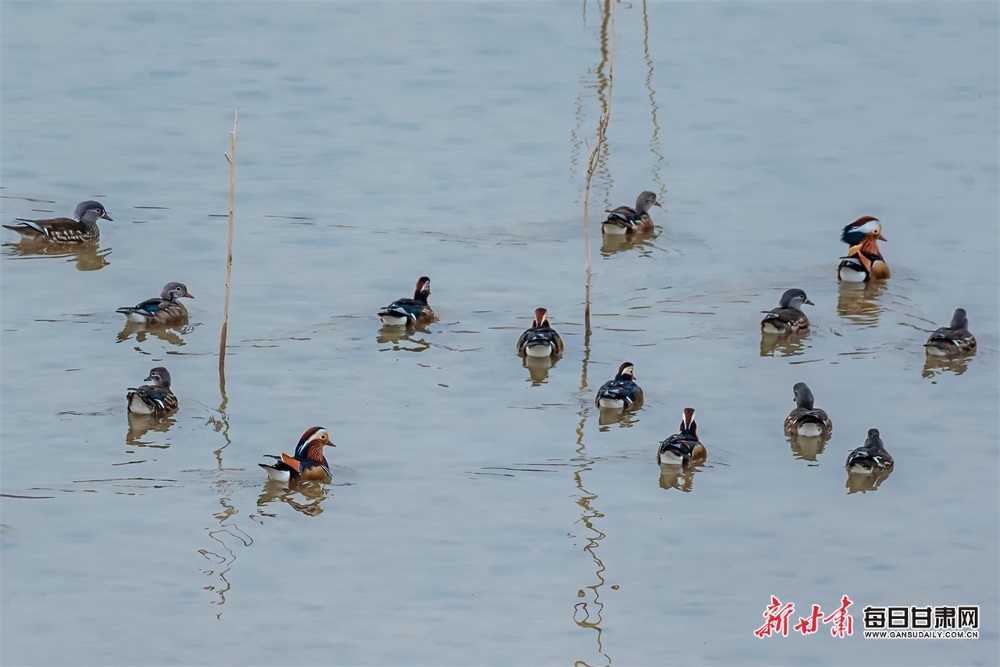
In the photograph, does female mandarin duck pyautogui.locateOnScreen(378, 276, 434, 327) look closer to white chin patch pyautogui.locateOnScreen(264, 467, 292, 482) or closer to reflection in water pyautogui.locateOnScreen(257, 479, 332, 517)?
reflection in water pyautogui.locateOnScreen(257, 479, 332, 517)

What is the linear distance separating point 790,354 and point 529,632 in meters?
6.24

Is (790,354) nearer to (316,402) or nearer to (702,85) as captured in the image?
(316,402)

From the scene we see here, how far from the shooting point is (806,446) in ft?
48.0

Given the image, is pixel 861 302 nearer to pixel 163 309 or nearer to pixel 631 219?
pixel 631 219

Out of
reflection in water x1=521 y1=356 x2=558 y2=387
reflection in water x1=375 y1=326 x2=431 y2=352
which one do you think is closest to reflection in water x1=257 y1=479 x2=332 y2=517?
reflection in water x1=521 y1=356 x2=558 y2=387

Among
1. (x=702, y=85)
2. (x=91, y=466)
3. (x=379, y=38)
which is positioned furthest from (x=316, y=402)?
(x=379, y=38)

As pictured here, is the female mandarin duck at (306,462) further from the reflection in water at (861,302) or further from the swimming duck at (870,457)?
the reflection in water at (861,302)

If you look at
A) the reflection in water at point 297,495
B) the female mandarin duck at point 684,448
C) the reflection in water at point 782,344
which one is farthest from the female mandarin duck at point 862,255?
the reflection in water at point 297,495

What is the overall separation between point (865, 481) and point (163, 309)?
7.34 meters

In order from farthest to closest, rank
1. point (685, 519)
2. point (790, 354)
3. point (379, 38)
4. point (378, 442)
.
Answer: point (379, 38)
point (790, 354)
point (378, 442)
point (685, 519)

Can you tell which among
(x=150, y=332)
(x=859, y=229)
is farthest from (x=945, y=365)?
(x=150, y=332)

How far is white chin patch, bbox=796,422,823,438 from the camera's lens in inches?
574

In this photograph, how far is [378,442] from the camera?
574 inches

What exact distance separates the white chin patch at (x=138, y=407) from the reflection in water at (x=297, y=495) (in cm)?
170
